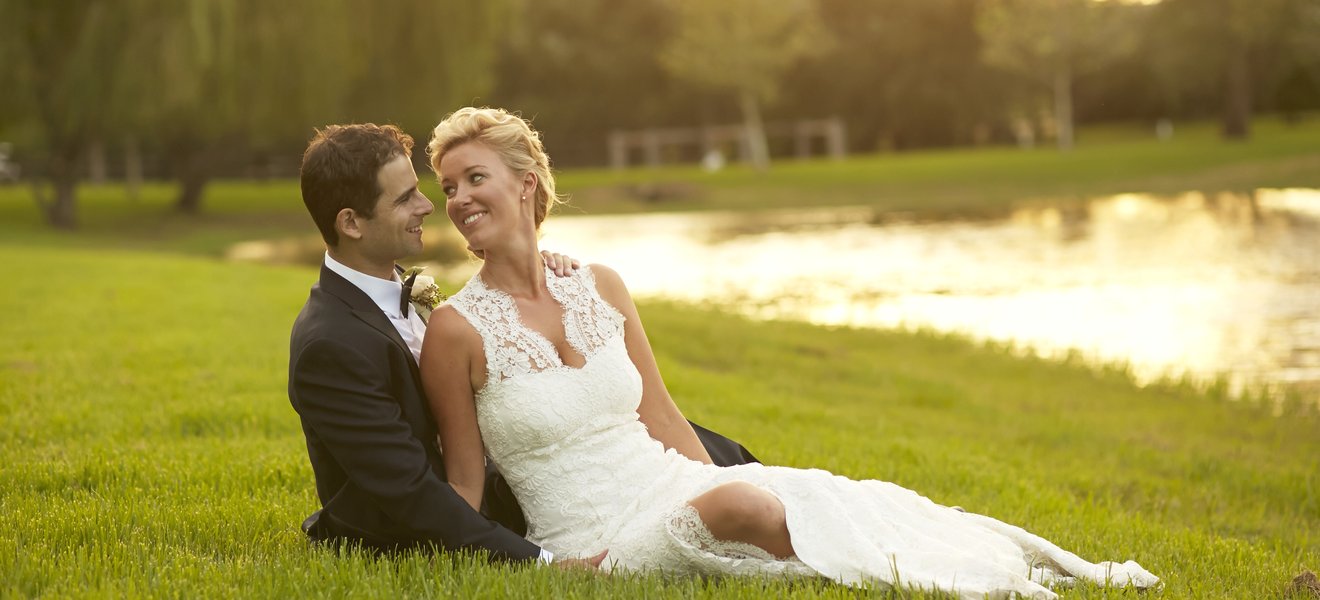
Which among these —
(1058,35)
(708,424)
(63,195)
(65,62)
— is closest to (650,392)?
(708,424)

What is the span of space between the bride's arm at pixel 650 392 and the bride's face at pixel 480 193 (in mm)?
486

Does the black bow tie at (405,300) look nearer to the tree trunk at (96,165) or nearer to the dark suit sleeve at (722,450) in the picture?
the dark suit sleeve at (722,450)

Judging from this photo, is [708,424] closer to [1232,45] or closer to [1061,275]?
[1061,275]

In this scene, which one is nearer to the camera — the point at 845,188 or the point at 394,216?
the point at 394,216

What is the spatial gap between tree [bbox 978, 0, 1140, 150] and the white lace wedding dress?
4416 centimetres

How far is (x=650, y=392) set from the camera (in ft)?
15.8

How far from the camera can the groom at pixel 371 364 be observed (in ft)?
13.2

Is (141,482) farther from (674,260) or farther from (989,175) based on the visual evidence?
(989,175)

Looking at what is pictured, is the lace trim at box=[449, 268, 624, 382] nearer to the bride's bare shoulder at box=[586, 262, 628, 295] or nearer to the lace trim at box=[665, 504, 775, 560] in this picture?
the bride's bare shoulder at box=[586, 262, 628, 295]

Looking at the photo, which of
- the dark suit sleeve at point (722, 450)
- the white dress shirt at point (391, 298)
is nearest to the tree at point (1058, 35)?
the dark suit sleeve at point (722, 450)

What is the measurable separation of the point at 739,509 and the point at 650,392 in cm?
85

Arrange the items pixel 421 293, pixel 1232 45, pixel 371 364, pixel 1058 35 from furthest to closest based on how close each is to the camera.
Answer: pixel 1232 45, pixel 1058 35, pixel 421 293, pixel 371 364

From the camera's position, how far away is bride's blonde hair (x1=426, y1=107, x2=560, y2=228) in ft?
14.6

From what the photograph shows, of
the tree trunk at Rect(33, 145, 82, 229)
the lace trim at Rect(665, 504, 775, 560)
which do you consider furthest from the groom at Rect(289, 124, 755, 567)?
the tree trunk at Rect(33, 145, 82, 229)
